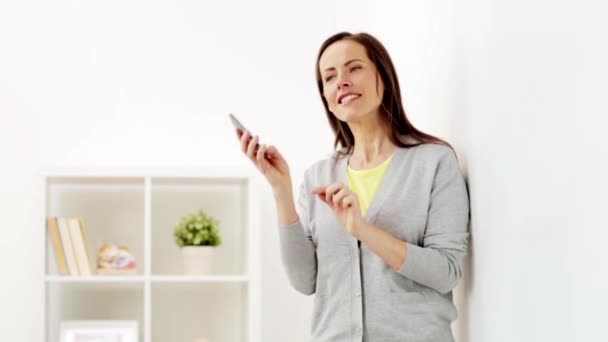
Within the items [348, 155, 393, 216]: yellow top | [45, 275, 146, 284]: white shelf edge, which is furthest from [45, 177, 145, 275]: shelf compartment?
[348, 155, 393, 216]: yellow top

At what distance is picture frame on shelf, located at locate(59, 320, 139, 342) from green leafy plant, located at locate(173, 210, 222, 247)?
316 millimetres

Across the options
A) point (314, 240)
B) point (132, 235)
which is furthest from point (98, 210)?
point (314, 240)

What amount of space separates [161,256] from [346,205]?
1.75 meters

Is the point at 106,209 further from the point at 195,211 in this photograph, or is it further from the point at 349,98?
the point at 349,98

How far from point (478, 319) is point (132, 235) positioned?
1754mm

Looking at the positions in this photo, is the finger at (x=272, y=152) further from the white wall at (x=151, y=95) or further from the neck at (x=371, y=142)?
the white wall at (x=151, y=95)

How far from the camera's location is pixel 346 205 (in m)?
1.69

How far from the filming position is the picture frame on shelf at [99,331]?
305 cm

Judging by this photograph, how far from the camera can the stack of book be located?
302 centimetres

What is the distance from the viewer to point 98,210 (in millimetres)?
3301

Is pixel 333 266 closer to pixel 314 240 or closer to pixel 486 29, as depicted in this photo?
pixel 314 240

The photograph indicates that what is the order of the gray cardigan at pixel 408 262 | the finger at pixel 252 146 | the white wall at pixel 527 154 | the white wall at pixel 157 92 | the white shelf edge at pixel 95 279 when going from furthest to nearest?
the white wall at pixel 157 92
the white shelf edge at pixel 95 279
the finger at pixel 252 146
the gray cardigan at pixel 408 262
the white wall at pixel 527 154

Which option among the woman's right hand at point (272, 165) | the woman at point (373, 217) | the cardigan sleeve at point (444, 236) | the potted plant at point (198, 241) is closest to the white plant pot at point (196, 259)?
the potted plant at point (198, 241)

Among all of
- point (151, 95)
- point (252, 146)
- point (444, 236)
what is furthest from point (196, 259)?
point (444, 236)
